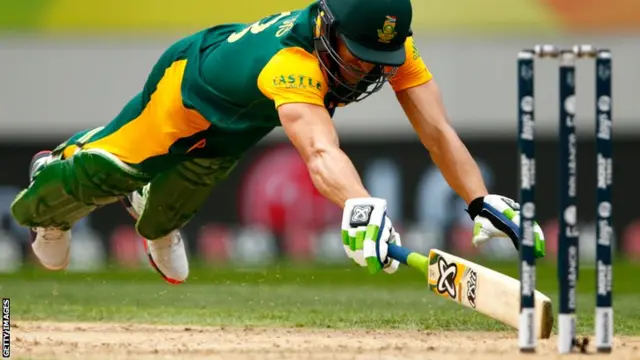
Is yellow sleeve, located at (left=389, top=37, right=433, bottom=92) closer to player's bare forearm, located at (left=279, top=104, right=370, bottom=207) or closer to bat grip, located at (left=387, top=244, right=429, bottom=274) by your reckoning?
player's bare forearm, located at (left=279, top=104, right=370, bottom=207)

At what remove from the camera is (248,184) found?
44.3 feet

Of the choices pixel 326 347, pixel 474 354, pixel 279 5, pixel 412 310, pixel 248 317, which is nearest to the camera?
pixel 474 354

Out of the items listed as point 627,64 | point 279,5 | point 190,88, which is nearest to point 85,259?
point 279,5

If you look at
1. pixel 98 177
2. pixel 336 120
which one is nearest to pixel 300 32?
pixel 98 177

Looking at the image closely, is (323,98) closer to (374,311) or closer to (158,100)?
(158,100)

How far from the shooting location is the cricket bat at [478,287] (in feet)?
16.0

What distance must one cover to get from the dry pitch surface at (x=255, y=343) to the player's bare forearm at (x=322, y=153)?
61cm

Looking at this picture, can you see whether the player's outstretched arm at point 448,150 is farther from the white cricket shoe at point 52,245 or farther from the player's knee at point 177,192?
the white cricket shoe at point 52,245

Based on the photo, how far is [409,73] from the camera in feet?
20.3

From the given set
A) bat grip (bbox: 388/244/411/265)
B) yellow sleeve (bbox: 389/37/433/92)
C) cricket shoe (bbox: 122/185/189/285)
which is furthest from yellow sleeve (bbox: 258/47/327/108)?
cricket shoe (bbox: 122/185/189/285)

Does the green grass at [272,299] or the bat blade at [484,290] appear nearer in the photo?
the bat blade at [484,290]

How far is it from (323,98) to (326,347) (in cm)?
102

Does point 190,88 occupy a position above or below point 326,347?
above

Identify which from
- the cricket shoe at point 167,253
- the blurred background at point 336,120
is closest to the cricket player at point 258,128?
the cricket shoe at point 167,253
